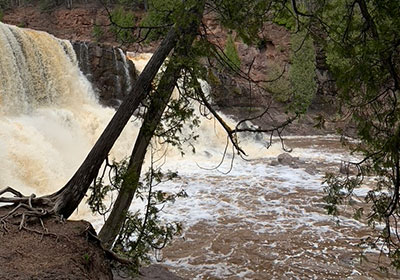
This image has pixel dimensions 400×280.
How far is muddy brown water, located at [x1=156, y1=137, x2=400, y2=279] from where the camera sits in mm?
5871

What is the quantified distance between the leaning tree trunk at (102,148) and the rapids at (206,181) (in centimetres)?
283

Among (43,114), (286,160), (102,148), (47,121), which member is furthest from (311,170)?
(102,148)

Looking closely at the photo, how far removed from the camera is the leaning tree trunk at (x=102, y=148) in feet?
11.4

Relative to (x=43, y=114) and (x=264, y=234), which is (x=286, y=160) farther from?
(x=43, y=114)

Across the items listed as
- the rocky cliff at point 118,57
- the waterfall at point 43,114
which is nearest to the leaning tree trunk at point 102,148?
the waterfall at point 43,114

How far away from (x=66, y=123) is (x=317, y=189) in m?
8.42

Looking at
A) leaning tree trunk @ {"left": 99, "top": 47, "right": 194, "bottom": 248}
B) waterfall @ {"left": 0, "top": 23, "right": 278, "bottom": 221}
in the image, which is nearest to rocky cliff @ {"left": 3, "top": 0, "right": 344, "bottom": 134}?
waterfall @ {"left": 0, "top": 23, "right": 278, "bottom": 221}

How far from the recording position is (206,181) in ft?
36.7

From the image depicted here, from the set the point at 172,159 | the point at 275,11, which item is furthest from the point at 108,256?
the point at 172,159

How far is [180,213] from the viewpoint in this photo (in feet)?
27.7

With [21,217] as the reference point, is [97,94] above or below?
above

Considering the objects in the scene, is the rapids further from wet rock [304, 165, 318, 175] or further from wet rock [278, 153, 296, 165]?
wet rock [278, 153, 296, 165]

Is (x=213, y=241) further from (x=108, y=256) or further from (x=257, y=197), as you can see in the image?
(x=108, y=256)

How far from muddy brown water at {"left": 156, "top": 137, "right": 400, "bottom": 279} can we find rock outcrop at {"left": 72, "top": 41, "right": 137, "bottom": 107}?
23.2 feet
